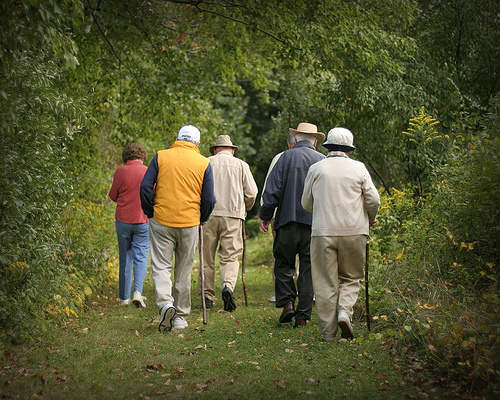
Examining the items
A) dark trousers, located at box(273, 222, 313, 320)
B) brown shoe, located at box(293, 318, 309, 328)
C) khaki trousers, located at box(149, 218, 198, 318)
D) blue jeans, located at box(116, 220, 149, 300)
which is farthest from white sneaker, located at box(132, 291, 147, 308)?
brown shoe, located at box(293, 318, 309, 328)

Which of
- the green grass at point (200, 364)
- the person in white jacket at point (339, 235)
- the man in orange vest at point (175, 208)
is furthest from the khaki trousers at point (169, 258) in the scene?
the person in white jacket at point (339, 235)

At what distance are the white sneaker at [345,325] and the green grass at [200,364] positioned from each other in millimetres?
144

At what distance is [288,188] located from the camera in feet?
29.3

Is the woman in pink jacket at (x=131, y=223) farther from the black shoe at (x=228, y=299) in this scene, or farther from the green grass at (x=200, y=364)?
the green grass at (x=200, y=364)

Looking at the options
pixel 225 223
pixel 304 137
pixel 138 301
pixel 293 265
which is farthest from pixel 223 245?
pixel 304 137

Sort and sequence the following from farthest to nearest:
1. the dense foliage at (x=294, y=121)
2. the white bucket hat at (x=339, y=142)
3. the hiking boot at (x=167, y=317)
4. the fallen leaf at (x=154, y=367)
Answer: the hiking boot at (x=167, y=317) < the white bucket hat at (x=339, y=142) < the dense foliage at (x=294, y=121) < the fallen leaf at (x=154, y=367)

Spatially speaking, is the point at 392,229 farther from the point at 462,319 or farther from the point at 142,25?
the point at 142,25

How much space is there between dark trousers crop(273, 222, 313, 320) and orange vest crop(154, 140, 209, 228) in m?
1.08

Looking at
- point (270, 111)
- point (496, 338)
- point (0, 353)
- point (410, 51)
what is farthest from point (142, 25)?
point (270, 111)

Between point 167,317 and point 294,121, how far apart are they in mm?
13473

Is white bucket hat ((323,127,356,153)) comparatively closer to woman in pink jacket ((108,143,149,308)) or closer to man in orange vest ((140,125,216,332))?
man in orange vest ((140,125,216,332))

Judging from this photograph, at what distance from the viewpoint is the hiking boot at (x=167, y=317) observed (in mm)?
8508

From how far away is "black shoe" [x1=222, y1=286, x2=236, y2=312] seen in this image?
10.2 metres

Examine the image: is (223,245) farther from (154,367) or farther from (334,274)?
(154,367)
